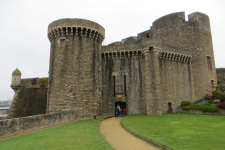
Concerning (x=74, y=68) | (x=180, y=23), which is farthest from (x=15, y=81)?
(x=180, y=23)

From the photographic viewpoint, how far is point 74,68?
1681 centimetres

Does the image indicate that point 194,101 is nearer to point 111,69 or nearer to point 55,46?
point 111,69

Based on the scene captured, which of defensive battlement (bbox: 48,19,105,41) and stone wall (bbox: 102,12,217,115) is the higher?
defensive battlement (bbox: 48,19,105,41)

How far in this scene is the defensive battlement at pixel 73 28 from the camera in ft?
55.6

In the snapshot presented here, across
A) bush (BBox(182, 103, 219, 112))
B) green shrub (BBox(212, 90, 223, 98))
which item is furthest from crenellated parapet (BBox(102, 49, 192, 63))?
green shrub (BBox(212, 90, 223, 98))

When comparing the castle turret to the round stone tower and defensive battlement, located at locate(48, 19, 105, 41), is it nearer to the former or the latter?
the round stone tower

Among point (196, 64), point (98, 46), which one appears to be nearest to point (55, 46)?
point (98, 46)

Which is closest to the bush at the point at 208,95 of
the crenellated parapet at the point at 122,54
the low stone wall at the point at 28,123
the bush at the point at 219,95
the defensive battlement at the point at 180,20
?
the bush at the point at 219,95

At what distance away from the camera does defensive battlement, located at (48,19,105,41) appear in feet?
55.6

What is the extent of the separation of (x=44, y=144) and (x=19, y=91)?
2115 centimetres

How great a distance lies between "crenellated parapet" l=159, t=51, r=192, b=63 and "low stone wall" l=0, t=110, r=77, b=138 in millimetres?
13396

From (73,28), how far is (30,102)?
45.4 feet

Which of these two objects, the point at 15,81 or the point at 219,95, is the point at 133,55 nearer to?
the point at 219,95

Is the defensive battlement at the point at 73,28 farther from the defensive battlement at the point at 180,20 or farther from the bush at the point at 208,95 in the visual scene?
the bush at the point at 208,95
